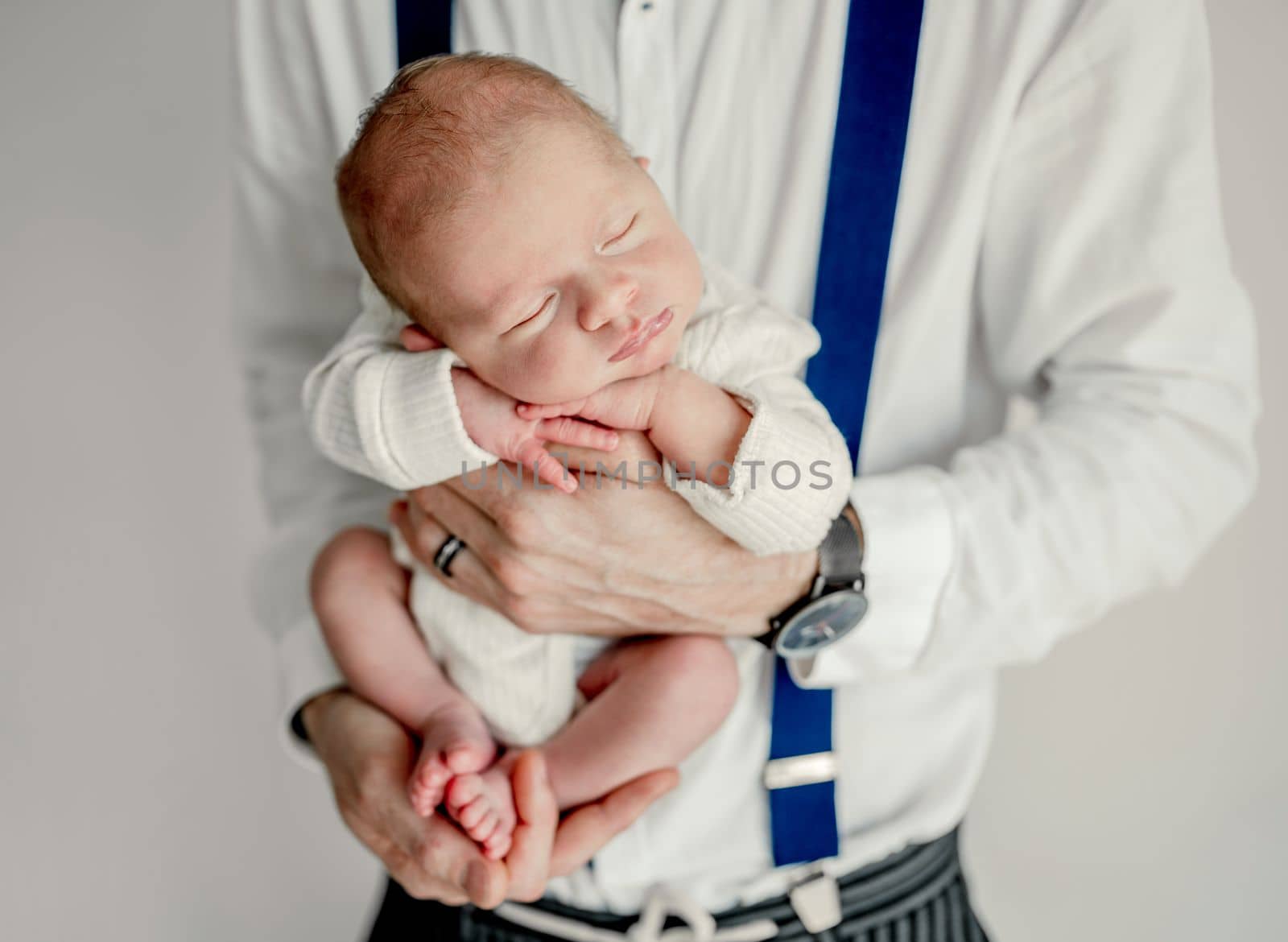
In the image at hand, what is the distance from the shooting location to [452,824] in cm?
93

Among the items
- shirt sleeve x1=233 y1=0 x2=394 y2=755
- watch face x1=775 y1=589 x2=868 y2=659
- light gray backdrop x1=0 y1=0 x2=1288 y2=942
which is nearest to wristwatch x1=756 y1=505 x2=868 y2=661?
watch face x1=775 y1=589 x2=868 y2=659

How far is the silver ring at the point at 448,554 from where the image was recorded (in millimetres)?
973

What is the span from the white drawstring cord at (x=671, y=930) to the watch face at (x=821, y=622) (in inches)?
10.6

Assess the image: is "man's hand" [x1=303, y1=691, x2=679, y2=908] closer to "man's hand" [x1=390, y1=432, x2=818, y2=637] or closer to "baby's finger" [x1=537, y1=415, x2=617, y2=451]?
"man's hand" [x1=390, y1=432, x2=818, y2=637]

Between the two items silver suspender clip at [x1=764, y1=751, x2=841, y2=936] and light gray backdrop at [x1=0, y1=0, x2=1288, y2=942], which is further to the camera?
light gray backdrop at [x1=0, y1=0, x2=1288, y2=942]

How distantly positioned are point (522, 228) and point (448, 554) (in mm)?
315

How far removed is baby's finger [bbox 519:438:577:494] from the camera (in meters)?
0.86

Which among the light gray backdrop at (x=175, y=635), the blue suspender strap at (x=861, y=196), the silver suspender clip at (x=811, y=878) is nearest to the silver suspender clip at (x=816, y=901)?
the silver suspender clip at (x=811, y=878)

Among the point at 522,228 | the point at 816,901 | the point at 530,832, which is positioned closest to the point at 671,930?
the point at 816,901

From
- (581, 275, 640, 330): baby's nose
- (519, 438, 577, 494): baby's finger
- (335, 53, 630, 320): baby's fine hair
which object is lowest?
(519, 438, 577, 494): baby's finger

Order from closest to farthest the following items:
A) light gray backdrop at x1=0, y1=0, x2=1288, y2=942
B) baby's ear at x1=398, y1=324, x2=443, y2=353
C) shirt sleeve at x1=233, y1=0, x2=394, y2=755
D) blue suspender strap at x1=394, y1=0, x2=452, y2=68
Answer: baby's ear at x1=398, y1=324, x2=443, y2=353, blue suspender strap at x1=394, y1=0, x2=452, y2=68, shirt sleeve at x1=233, y1=0, x2=394, y2=755, light gray backdrop at x1=0, y1=0, x2=1288, y2=942

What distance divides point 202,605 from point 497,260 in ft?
3.70

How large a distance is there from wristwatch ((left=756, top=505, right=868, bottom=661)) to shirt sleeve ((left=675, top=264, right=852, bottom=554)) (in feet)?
0.21

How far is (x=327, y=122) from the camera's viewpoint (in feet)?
3.69
